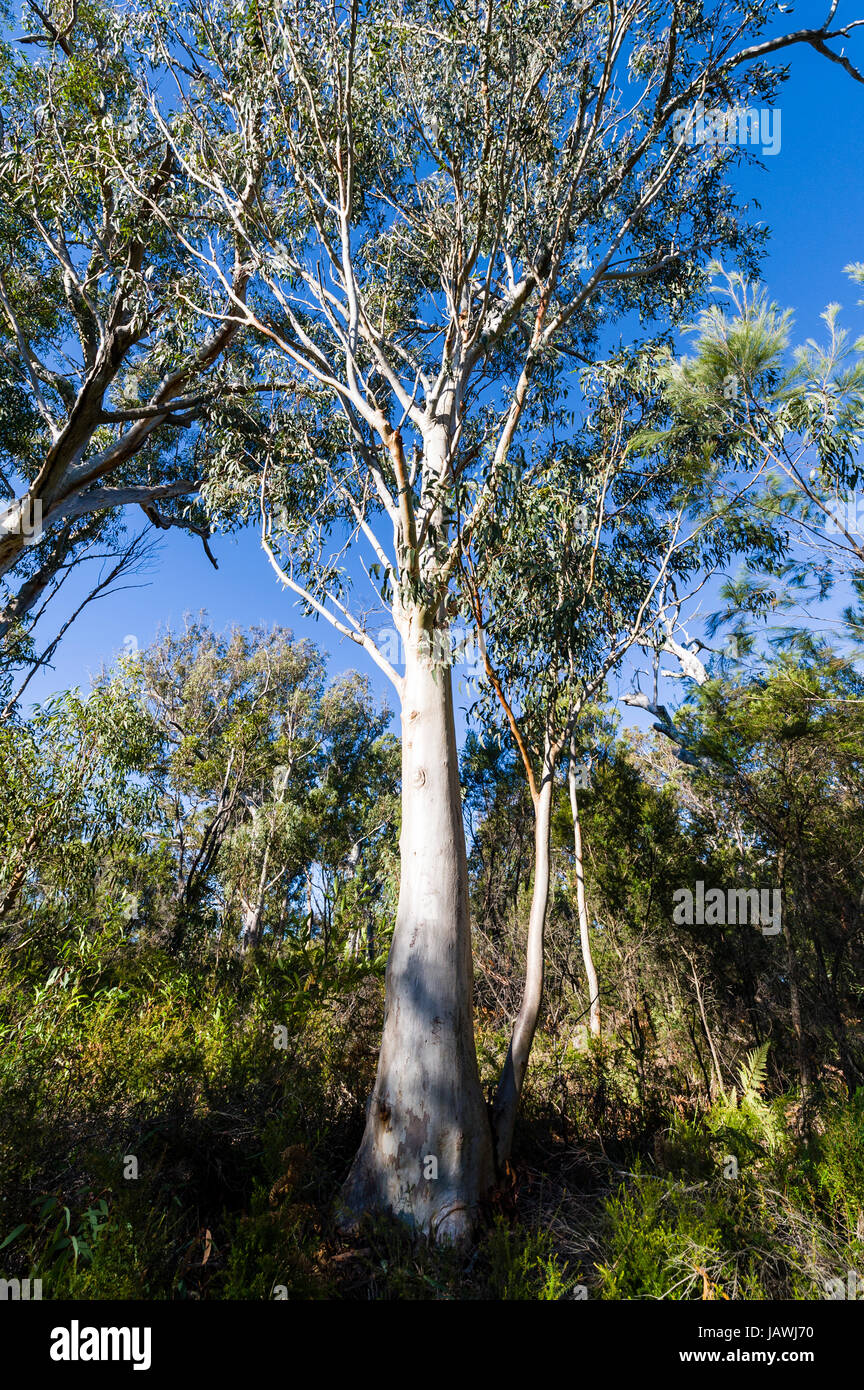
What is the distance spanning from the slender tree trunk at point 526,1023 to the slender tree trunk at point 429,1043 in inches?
6.5

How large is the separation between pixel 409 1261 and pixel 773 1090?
3212 mm

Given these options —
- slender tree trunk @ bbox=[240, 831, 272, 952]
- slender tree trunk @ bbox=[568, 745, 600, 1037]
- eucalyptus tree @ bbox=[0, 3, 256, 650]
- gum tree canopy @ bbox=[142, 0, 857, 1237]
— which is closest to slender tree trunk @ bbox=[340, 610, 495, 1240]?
gum tree canopy @ bbox=[142, 0, 857, 1237]

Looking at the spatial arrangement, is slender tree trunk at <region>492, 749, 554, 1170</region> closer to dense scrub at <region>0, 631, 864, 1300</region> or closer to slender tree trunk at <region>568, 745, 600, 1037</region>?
dense scrub at <region>0, 631, 864, 1300</region>

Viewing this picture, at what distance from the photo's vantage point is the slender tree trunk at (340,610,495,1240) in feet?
10.1

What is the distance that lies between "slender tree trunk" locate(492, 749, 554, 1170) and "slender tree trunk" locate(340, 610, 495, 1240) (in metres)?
0.17

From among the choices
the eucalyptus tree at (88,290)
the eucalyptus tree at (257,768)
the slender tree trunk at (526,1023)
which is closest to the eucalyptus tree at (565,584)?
the slender tree trunk at (526,1023)

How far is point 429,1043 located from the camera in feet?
10.8

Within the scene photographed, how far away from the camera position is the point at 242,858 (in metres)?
12.6

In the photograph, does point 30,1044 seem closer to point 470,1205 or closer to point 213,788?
point 470,1205

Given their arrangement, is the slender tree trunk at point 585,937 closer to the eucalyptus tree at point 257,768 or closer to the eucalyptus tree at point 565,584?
the eucalyptus tree at point 565,584

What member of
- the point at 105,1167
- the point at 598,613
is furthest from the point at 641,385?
the point at 105,1167

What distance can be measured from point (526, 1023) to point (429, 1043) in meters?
0.62

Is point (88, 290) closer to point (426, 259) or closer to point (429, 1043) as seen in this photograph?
point (426, 259)

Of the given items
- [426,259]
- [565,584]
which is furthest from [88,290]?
[565,584]
